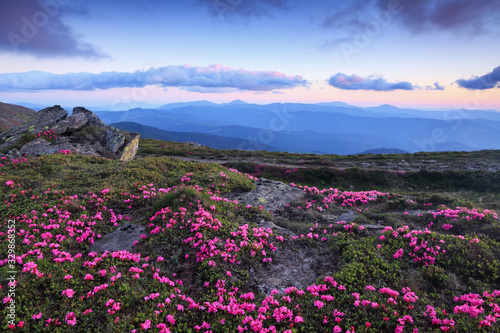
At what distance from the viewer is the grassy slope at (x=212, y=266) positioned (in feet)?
22.6

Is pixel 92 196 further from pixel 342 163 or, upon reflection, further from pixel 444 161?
pixel 444 161

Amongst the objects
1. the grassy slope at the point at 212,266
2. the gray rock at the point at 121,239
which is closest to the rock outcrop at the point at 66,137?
the grassy slope at the point at 212,266

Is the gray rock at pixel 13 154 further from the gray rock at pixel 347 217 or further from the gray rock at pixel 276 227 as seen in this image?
the gray rock at pixel 347 217

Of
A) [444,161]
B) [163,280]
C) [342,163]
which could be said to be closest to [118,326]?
[163,280]

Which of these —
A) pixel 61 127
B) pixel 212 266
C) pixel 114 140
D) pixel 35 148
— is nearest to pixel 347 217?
pixel 212 266

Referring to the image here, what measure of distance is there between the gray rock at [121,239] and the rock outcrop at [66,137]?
833 inches

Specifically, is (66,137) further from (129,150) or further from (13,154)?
(129,150)

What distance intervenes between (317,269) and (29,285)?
9.95 meters

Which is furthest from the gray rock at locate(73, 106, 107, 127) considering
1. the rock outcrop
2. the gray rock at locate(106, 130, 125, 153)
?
the gray rock at locate(106, 130, 125, 153)

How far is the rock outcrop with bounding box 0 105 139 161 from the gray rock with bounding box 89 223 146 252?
21.2m

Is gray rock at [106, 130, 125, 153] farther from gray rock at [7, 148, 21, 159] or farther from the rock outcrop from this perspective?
gray rock at [7, 148, 21, 159]

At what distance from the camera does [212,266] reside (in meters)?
9.13

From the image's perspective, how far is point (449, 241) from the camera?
10.6 meters

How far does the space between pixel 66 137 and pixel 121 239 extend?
27.6 meters
